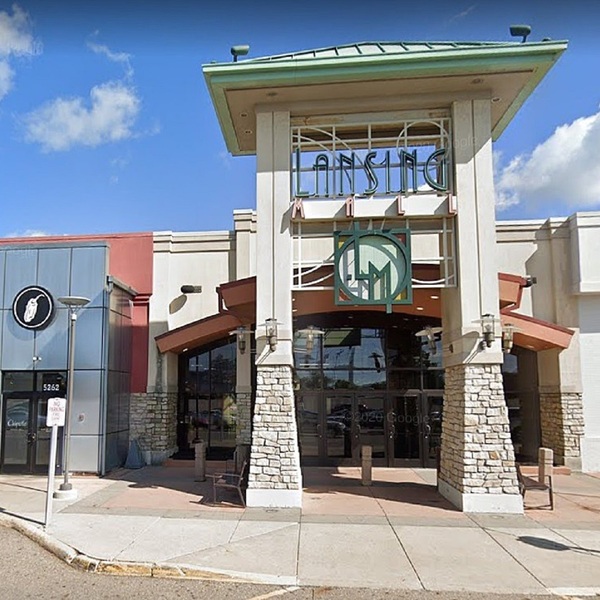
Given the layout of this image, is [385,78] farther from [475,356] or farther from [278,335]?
[475,356]

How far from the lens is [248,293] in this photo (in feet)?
40.8

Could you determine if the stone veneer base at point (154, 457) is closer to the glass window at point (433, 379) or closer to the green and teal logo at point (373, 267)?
the glass window at point (433, 379)

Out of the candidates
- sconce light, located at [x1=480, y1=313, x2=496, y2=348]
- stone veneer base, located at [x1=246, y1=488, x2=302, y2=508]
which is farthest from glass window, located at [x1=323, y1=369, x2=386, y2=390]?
stone veneer base, located at [x1=246, y1=488, x2=302, y2=508]

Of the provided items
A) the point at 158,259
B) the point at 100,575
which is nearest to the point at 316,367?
the point at 158,259

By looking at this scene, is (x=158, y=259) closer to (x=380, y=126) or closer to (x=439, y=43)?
(x=380, y=126)

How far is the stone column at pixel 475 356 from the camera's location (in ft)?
33.2

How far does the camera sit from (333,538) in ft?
27.7

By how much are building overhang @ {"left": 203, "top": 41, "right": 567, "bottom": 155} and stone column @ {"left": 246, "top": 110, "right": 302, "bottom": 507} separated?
0.60 m

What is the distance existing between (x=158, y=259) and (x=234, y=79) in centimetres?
727

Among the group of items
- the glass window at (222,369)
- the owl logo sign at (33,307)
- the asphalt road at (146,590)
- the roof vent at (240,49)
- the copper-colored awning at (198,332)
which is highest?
the roof vent at (240,49)

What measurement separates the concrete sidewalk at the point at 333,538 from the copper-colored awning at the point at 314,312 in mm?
3944

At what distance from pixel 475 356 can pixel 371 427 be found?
20.0 feet

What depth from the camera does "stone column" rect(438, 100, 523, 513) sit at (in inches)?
399

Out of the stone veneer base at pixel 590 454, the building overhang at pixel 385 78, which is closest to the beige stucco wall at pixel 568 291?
the stone veneer base at pixel 590 454
